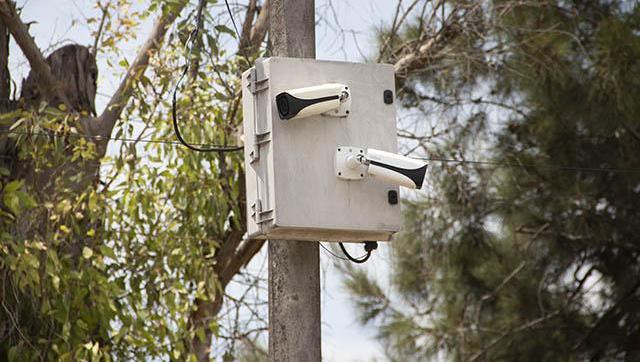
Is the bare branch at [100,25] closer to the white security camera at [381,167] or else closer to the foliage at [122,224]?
the foliage at [122,224]

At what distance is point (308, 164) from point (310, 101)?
195mm

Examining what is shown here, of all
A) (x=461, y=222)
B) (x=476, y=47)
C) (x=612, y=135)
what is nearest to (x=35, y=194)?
(x=476, y=47)

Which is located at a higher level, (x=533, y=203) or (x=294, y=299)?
(x=533, y=203)

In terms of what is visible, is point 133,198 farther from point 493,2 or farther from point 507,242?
point 507,242

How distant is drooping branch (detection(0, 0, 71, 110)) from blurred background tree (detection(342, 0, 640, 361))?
2040 mm

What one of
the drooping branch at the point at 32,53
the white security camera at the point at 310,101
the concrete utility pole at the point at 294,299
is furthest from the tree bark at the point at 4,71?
the white security camera at the point at 310,101

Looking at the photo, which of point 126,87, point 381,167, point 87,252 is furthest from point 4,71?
point 381,167

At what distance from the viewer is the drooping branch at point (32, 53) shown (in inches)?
270

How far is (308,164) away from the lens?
4.05 meters

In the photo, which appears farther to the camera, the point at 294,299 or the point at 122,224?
the point at 122,224

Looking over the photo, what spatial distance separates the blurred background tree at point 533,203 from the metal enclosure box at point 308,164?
3850 millimetres

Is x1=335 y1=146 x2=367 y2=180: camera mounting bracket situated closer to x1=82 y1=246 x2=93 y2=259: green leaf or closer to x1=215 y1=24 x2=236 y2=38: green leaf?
x1=82 y1=246 x2=93 y2=259: green leaf

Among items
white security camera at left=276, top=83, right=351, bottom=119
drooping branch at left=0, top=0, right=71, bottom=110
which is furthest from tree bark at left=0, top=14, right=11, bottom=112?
white security camera at left=276, top=83, right=351, bottom=119

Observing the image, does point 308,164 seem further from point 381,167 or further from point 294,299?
point 294,299
